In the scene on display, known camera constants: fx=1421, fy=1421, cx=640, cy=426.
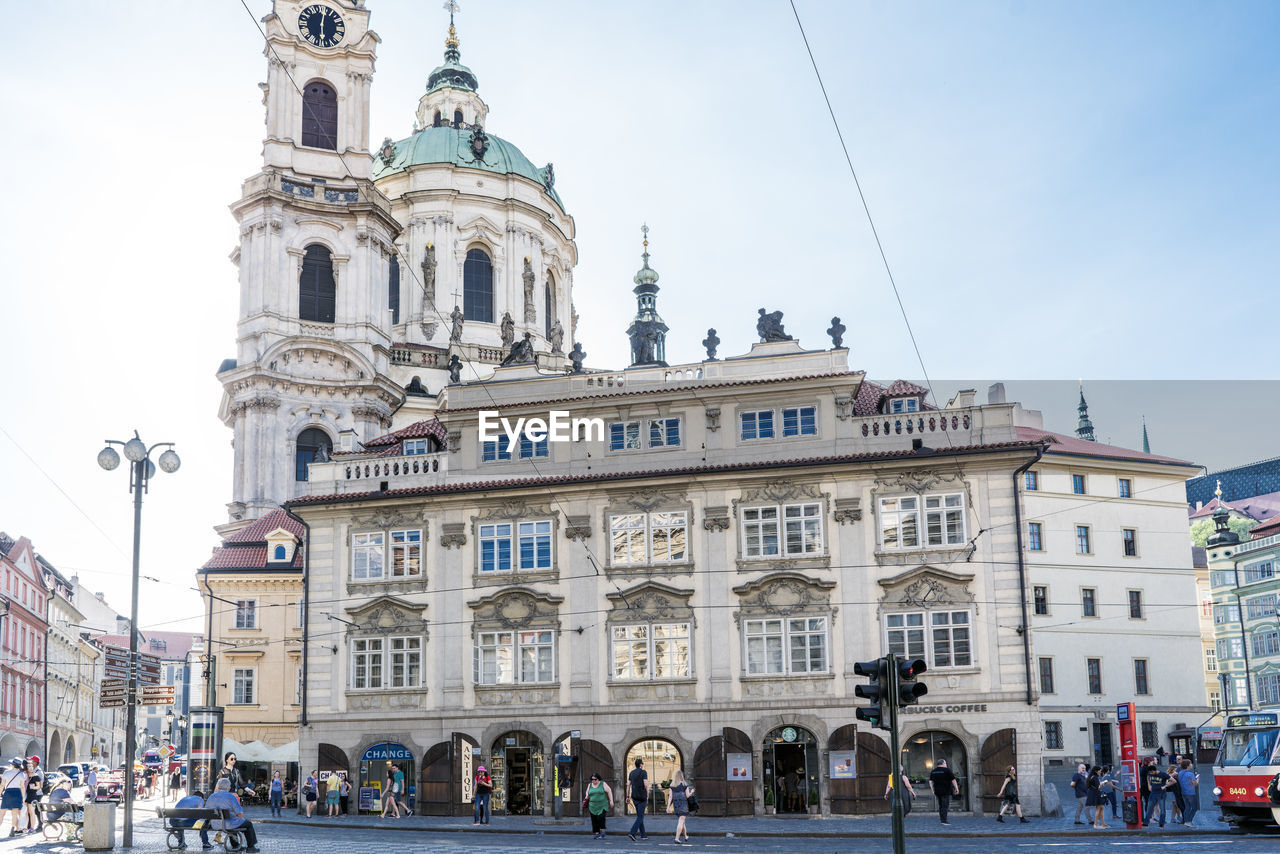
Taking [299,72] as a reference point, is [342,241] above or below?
below

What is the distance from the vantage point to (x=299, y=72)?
75.4 metres

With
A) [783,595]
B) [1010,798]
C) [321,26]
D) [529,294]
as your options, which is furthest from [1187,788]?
[321,26]

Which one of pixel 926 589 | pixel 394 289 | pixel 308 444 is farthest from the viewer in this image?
pixel 394 289

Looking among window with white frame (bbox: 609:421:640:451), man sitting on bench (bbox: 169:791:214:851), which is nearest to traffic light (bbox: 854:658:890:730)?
man sitting on bench (bbox: 169:791:214:851)

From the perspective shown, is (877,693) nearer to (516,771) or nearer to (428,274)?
(516,771)

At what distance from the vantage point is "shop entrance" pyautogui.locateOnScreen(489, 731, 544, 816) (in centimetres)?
4041

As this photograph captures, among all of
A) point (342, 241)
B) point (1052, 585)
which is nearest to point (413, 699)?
point (1052, 585)

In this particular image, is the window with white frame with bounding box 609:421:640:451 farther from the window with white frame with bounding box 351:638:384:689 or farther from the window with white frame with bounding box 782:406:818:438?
the window with white frame with bounding box 351:638:384:689

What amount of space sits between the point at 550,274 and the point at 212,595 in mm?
39794

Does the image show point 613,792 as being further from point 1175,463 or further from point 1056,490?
point 1175,463

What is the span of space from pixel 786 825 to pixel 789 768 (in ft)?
11.8

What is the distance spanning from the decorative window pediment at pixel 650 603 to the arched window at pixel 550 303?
1981 inches

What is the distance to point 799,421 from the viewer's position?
134ft

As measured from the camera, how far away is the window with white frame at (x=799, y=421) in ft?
134
